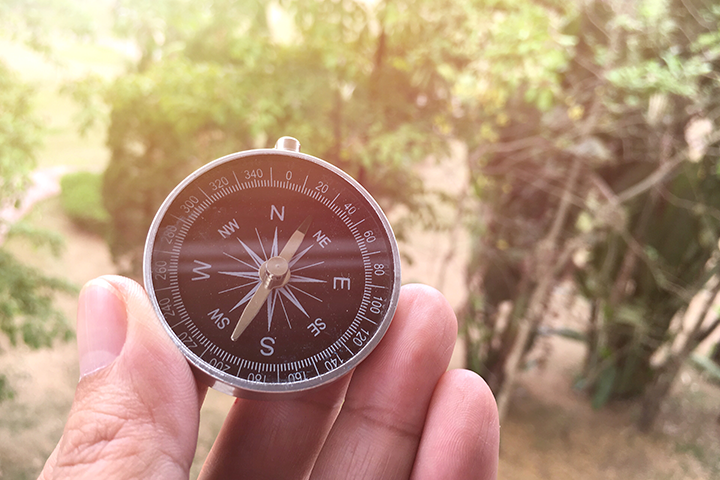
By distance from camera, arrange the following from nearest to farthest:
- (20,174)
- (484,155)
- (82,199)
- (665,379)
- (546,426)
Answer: (20,174) < (484,155) < (665,379) < (546,426) < (82,199)

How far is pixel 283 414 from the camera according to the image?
4.09 ft

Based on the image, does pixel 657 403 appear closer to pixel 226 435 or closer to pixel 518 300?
pixel 518 300

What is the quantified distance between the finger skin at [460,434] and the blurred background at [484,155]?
1812 millimetres

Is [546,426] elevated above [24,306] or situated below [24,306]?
below

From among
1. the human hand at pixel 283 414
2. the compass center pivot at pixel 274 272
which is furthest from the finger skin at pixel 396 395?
the compass center pivot at pixel 274 272

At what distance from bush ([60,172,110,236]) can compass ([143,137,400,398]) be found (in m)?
6.31

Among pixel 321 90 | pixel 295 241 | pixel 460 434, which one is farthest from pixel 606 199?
pixel 295 241

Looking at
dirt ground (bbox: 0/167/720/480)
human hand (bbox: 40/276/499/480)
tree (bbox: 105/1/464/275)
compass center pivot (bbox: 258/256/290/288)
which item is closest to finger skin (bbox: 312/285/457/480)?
human hand (bbox: 40/276/499/480)

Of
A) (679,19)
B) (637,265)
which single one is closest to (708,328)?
(637,265)

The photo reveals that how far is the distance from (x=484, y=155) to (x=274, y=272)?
9.47 feet

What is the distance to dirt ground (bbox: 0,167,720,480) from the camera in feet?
11.6

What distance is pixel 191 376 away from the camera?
1023 mm

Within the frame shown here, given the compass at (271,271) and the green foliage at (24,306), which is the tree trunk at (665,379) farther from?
the green foliage at (24,306)

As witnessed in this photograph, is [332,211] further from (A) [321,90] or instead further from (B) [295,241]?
(A) [321,90]
